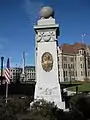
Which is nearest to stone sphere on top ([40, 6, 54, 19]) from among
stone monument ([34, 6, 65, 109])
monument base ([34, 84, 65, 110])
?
stone monument ([34, 6, 65, 109])

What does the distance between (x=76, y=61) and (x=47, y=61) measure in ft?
343

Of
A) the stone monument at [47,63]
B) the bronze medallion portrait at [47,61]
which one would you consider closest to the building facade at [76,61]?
the stone monument at [47,63]

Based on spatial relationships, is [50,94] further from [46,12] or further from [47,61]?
[46,12]

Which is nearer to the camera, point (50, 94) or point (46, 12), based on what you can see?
point (50, 94)

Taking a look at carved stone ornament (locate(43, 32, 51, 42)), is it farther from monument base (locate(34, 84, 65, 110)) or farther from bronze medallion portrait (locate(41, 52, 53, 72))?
monument base (locate(34, 84, 65, 110))

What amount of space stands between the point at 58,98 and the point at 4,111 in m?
6.31

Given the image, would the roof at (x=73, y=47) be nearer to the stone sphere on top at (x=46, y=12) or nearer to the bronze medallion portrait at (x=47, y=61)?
Result: the stone sphere on top at (x=46, y=12)

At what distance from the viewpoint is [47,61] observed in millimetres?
14828

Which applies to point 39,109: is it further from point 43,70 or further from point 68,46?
point 68,46

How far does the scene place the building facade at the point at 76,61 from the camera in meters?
112

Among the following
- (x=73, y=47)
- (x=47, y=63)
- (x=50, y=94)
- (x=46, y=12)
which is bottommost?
(x=50, y=94)

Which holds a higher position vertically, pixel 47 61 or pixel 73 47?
pixel 73 47

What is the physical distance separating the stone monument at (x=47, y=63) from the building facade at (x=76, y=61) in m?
95.3

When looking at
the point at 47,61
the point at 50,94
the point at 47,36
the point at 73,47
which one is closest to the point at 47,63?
the point at 47,61
